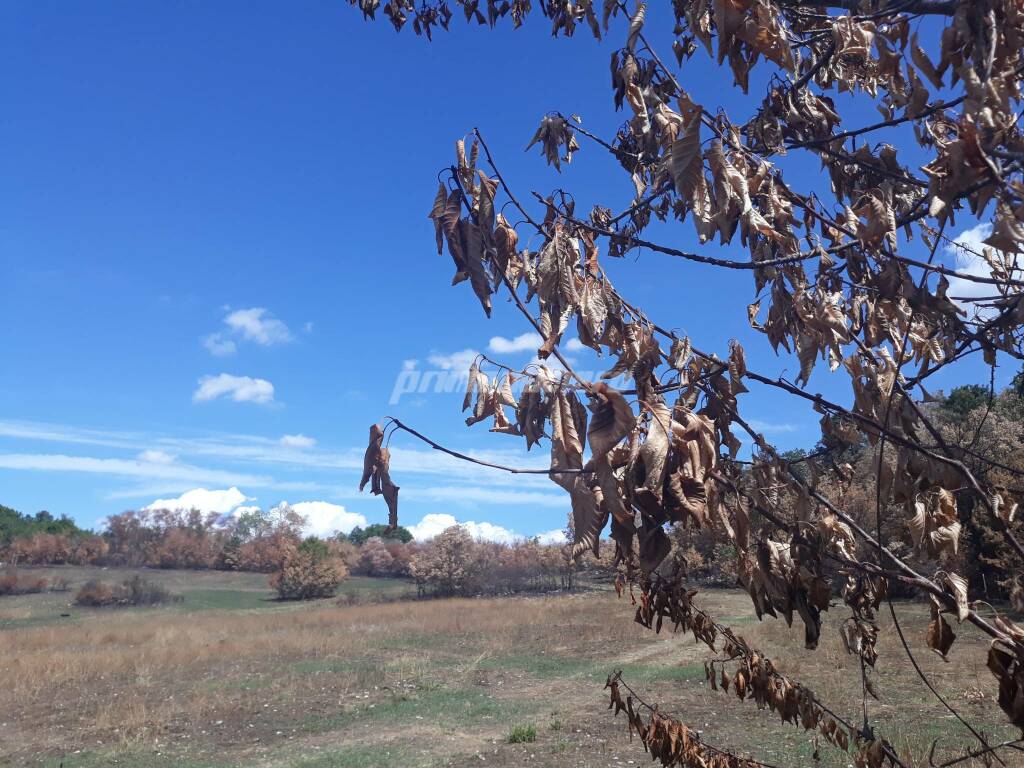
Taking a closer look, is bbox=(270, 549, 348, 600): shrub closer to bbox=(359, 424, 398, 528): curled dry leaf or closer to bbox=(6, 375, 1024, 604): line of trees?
bbox=(6, 375, 1024, 604): line of trees

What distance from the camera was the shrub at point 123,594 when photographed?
33.8 metres

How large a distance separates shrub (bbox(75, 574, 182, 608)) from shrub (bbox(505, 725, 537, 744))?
31.2 m

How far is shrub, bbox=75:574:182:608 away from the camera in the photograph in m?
33.8

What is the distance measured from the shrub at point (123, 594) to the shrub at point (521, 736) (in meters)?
→ 31.2

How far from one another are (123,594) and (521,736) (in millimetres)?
32093

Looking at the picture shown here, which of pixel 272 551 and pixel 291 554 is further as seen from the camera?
pixel 272 551

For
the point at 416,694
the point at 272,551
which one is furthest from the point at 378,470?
the point at 272,551

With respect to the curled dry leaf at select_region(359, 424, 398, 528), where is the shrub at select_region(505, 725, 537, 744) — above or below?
below

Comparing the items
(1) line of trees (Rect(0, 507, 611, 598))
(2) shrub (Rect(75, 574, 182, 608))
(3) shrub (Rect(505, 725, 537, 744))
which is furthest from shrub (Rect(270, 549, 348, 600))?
(3) shrub (Rect(505, 725, 537, 744))

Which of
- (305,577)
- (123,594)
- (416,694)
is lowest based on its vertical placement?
(416,694)

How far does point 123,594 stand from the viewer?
3456cm

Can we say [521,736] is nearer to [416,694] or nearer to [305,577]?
[416,694]

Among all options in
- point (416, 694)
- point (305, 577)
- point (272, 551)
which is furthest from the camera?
point (272, 551)

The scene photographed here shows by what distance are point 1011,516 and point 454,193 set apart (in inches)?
64.9
